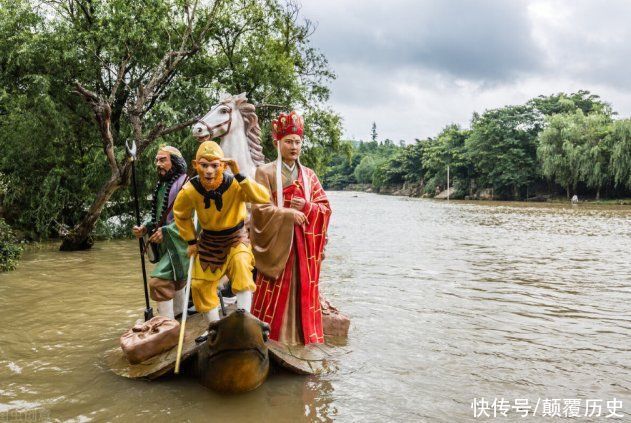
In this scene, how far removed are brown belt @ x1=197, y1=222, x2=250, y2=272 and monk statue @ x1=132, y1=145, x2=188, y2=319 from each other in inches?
20.2

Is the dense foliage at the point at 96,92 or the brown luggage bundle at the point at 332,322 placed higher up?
the dense foliage at the point at 96,92

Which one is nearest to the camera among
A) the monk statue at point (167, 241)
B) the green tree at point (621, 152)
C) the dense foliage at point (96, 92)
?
the monk statue at point (167, 241)

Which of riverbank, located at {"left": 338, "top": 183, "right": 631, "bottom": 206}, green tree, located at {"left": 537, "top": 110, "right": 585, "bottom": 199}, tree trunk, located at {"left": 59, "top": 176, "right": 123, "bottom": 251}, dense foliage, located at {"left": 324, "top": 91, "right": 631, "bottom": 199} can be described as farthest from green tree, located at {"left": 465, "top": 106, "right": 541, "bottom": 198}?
tree trunk, located at {"left": 59, "top": 176, "right": 123, "bottom": 251}

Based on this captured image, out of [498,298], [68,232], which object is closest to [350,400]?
[498,298]

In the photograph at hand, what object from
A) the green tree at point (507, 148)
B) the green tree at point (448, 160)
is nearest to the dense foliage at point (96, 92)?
the green tree at point (507, 148)

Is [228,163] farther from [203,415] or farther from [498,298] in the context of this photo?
[498,298]

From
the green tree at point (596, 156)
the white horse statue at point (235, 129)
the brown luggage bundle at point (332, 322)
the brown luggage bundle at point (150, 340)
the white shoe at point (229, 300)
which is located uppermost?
the green tree at point (596, 156)

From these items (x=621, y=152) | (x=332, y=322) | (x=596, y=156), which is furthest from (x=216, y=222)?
(x=596, y=156)

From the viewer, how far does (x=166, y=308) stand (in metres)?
4.58

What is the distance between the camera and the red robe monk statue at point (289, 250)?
4.67m

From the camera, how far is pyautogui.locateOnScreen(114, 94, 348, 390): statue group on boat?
4.02m

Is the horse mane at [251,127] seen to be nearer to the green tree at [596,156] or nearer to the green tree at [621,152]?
the green tree at [621,152]

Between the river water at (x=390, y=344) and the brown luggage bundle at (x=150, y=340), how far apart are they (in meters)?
0.27

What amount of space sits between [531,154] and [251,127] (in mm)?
52500
